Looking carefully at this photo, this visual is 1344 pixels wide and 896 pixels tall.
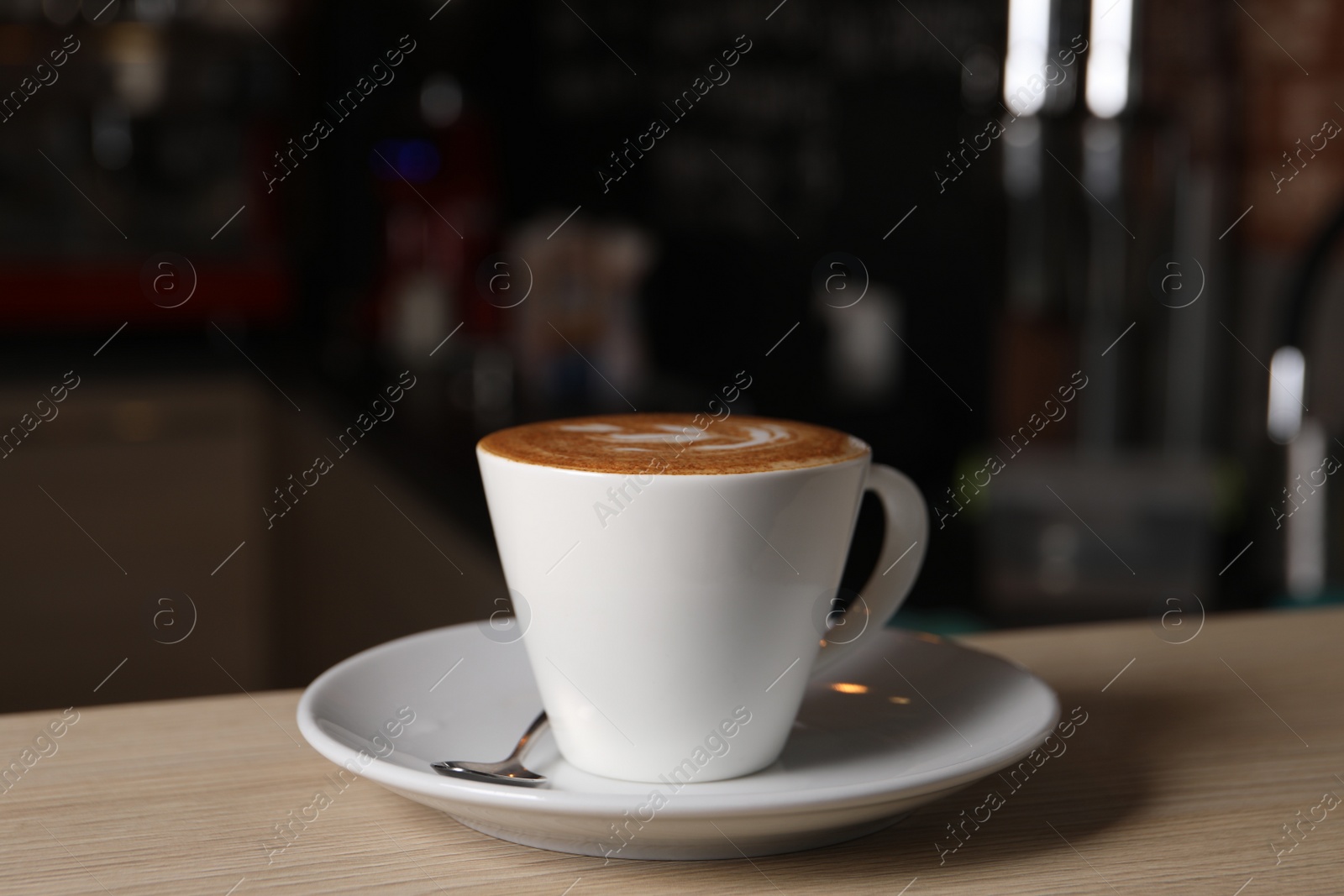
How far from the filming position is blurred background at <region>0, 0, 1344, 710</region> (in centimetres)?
157

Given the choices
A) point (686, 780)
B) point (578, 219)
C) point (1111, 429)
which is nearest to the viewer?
point (686, 780)

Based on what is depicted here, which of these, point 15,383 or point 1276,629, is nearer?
point 1276,629

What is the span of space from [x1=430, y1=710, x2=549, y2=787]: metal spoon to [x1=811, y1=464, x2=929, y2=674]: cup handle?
11 centimetres

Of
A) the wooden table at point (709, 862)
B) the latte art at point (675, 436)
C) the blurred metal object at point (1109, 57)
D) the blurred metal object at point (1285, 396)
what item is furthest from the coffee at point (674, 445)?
the blurred metal object at point (1109, 57)

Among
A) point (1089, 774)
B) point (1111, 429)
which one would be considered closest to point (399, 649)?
point (1089, 774)

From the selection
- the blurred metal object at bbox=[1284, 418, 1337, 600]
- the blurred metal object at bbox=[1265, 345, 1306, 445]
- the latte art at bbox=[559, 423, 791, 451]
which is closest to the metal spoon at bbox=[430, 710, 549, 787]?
the latte art at bbox=[559, 423, 791, 451]

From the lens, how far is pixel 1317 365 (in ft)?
5.16

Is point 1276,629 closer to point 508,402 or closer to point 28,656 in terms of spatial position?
point 508,402

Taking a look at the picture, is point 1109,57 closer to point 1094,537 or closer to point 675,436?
point 1094,537

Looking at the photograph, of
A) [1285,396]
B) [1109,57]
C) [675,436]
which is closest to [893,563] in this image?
[675,436]

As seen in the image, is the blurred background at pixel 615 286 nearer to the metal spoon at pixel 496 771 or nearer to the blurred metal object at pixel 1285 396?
the blurred metal object at pixel 1285 396

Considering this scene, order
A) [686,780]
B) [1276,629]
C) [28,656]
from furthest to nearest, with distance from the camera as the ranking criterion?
1. [28,656]
2. [1276,629]
3. [686,780]

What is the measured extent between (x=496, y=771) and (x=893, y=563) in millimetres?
161

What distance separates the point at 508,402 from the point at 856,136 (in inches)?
27.0
